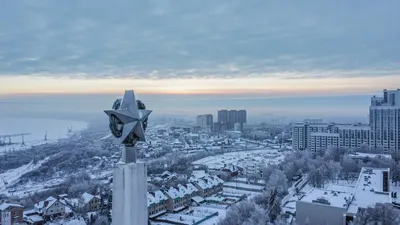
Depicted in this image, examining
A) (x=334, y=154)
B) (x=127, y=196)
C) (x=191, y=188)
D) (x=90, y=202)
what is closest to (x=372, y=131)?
(x=334, y=154)

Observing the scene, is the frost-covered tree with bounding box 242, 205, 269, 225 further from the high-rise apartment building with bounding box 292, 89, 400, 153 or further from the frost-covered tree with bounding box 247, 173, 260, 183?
the high-rise apartment building with bounding box 292, 89, 400, 153

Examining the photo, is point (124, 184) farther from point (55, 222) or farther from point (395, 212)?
point (55, 222)

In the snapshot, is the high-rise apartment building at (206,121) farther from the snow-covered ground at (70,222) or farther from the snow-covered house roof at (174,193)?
the snow-covered ground at (70,222)

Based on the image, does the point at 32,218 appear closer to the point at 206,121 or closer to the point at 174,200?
the point at 174,200

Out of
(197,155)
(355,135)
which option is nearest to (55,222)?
(197,155)

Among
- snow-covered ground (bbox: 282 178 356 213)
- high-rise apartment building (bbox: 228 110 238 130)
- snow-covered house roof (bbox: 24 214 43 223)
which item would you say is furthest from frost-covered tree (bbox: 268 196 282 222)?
high-rise apartment building (bbox: 228 110 238 130)
